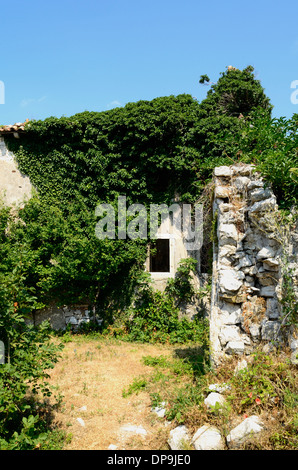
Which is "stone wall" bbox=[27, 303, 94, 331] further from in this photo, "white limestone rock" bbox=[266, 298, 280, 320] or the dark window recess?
"white limestone rock" bbox=[266, 298, 280, 320]

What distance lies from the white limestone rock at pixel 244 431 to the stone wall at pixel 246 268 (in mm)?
1160

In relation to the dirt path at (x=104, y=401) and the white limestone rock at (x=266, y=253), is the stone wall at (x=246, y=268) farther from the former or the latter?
the dirt path at (x=104, y=401)

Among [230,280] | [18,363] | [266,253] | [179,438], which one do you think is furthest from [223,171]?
[18,363]

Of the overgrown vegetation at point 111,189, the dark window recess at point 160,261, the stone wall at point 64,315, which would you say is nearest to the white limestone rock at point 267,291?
the overgrown vegetation at point 111,189

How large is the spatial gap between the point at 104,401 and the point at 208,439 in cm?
225

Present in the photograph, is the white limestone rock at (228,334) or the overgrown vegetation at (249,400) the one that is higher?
the white limestone rock at (228,334)

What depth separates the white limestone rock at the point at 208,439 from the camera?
3.85m

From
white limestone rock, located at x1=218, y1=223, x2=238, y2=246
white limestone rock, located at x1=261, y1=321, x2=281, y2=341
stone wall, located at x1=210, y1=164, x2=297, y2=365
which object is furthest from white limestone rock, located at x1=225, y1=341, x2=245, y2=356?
white limestone rock, located at x1=218, y1=223, x2=238, y2=246

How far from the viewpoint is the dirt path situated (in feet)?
14.6

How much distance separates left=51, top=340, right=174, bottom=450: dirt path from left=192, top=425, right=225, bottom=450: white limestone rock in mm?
526

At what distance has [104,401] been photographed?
5562 mm

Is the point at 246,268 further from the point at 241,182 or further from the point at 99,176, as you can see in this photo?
the point at 99,176

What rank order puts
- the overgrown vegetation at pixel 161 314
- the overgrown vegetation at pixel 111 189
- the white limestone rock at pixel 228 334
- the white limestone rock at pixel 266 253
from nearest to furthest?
1. the white limestone rock at pixel 266 253
2. the white limestone rock at pixel 228 334
3. the overgrown vegetation at pixel 161 314
4. the overgrown vegetation at pixel 111 189
